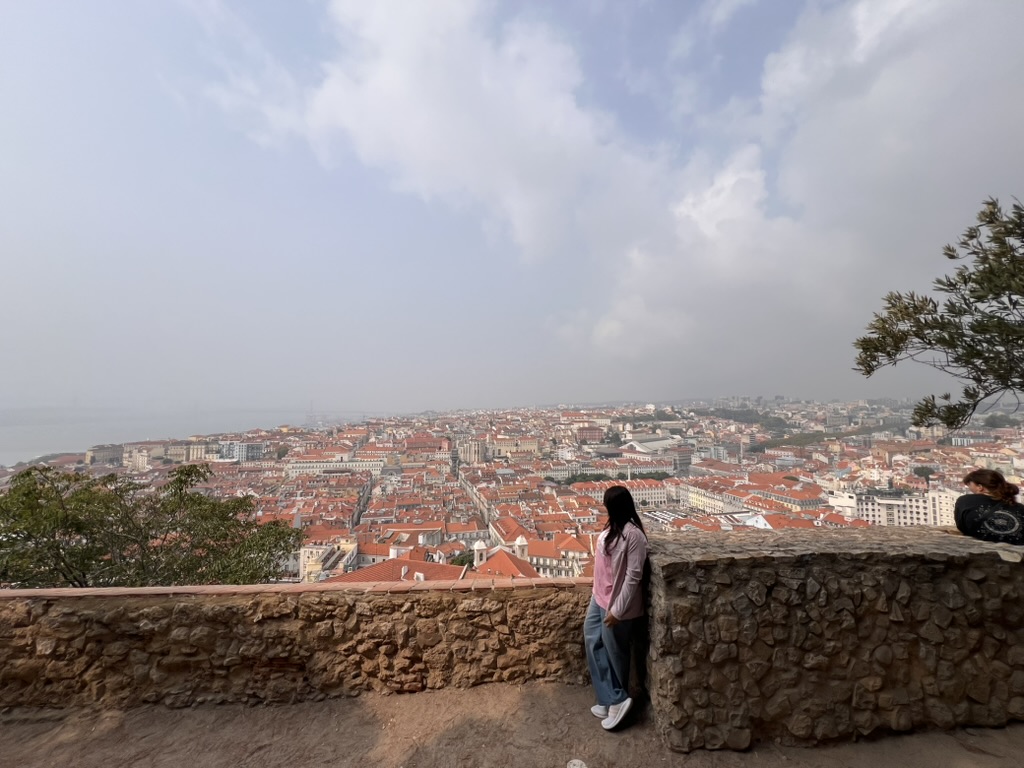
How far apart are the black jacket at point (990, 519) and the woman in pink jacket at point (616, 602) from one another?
2.23 metres

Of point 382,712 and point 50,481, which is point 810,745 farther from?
point 50,481

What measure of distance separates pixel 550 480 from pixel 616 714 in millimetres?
33429

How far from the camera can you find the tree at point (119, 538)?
5.87 m

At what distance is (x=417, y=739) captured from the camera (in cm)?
256

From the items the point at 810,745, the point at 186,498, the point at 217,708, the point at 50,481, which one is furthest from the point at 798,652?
the point at 50,481

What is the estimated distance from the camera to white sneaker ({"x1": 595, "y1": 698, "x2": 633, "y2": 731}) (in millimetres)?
2549

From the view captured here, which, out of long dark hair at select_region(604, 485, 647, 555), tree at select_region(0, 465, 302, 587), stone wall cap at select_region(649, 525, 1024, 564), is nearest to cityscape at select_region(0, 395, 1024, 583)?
stone wall cap at select_region(649, 525, 1024, 564)

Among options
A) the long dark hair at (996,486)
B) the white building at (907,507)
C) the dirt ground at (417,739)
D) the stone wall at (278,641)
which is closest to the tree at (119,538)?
the stone wall at (278,641)

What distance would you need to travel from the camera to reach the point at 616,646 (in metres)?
2.61

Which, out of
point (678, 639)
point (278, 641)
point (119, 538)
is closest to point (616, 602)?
point (678, 639)

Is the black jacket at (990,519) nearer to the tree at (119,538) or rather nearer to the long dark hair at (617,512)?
the long dark hair at (617,512)

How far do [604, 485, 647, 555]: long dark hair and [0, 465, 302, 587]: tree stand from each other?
6.00m

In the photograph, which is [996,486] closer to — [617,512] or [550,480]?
[617,512]

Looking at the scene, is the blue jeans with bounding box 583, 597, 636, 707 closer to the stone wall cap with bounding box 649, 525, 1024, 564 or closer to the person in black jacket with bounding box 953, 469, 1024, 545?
the stone wall cap with bounding box 649, 525, 1024, 564
